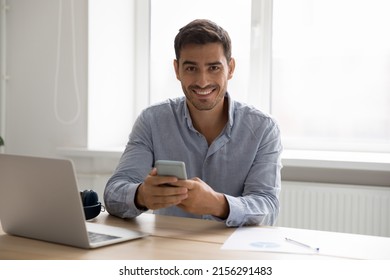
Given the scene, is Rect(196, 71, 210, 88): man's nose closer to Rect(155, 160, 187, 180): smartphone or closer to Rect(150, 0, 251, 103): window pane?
Rect(155, 160, 187, 180): smartphone

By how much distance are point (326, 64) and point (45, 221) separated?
2.03 meters

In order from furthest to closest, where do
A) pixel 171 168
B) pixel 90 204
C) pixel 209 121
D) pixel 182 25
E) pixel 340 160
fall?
pixel 182 25
pixel 340 160
pixel 209 121
pixel 90 204
pixel 171 168

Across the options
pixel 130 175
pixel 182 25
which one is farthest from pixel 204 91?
pixel 182 25

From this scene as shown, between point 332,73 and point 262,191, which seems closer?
point 262,191

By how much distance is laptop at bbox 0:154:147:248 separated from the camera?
48.0 inches

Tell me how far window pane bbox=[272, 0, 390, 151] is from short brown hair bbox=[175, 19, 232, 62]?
115 centimetres

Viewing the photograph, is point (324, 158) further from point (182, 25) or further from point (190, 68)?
point (182, 25)

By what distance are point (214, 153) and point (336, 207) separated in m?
1.05

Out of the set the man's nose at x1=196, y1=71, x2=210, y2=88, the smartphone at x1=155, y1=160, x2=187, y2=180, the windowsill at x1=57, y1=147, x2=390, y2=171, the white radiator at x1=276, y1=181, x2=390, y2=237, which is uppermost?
the man's nose at x1=196, y1=71, x2=210, y2=88

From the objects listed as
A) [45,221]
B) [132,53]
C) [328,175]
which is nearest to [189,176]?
[45,221]

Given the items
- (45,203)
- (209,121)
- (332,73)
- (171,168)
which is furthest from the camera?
(332,73)

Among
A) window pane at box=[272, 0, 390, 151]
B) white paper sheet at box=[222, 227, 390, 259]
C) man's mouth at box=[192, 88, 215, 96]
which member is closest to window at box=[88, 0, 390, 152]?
window pane at box=[272, 0, 390, 151]

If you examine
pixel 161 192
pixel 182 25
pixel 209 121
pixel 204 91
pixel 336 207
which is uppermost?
pixel 182 25

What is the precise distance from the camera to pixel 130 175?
6.00 feet
